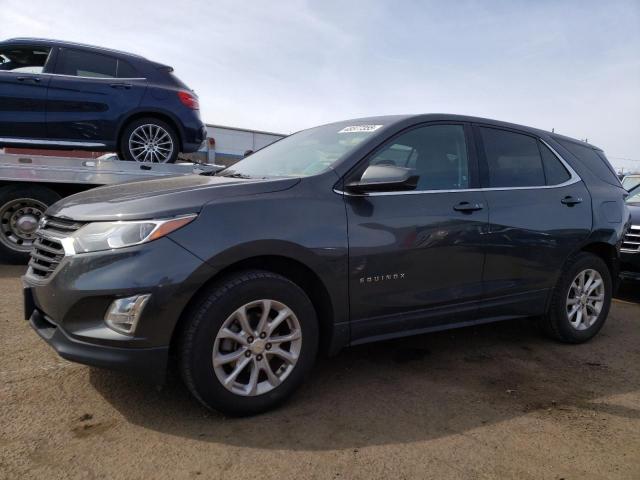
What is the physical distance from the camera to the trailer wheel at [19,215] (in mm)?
5586

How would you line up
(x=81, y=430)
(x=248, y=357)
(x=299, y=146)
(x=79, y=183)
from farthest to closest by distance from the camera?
(x=79, y=183) < (x=299, y=146) < (x=248, y=357) < (x=81, y=430)

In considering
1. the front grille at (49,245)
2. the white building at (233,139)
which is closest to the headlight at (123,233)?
the front grille at (49,245)

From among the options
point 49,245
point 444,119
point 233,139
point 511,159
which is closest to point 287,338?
point 49,245

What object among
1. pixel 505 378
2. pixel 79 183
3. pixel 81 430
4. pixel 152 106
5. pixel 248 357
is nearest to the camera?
pixel 81 430

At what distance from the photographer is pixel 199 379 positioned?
2467mm

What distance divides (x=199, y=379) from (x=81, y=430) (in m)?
0.63

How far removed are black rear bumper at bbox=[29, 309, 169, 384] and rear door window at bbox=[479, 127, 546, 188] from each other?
2551 millimetres

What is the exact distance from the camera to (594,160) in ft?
14.7

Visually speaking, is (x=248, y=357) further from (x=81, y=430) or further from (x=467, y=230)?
(x=467, y=230)

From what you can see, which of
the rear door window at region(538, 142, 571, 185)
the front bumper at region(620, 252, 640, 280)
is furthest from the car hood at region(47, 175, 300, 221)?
the front bumper at region(620, 252, 640, 280)

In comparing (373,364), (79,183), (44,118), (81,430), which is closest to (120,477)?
(81,430)

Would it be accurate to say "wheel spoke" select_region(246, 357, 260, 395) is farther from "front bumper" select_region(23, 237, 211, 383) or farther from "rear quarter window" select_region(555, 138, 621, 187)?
"rear quarter window" select_region(555, 138, 621, 187)

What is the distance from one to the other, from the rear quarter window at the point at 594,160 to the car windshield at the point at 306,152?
203 cm

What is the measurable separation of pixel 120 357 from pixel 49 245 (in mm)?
819
